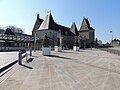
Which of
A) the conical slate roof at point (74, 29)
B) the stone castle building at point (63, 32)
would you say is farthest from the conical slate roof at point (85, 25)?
the conical slate roof at point (74, 29)

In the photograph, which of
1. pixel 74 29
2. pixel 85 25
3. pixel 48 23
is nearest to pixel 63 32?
pixel 74 29

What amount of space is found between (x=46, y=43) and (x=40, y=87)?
19817 millimetres

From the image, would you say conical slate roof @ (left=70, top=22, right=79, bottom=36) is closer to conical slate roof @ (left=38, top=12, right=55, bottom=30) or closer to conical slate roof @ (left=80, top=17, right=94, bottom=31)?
conical slate roof @ (left=80, top=17, right=94, bottom=31)

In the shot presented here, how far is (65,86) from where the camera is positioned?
24.3 feet

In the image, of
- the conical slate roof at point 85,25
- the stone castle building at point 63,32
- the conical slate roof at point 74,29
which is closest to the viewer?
the stone castle building at point 63,32

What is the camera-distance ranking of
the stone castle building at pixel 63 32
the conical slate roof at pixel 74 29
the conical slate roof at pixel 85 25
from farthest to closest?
1. the conical slate roof at pixel 85 25
2. the conical slate roof at pixel 74 29
3. the stone castle building at pixel 63 32

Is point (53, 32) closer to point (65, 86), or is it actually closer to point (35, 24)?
point (35, 24)

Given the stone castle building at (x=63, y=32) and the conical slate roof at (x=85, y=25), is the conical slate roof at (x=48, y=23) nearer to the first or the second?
the stone castle building at (x=63, y=32)

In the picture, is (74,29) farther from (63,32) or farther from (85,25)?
(85,25)

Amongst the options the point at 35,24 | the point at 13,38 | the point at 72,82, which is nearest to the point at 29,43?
the point at 13,38

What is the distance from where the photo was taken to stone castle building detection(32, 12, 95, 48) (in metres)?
69.3

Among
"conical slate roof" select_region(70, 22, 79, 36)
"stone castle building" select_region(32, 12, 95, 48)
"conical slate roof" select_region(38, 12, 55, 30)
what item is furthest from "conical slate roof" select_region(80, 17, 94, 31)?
"conical slate roof" select_region(38, 12, 55, 30)

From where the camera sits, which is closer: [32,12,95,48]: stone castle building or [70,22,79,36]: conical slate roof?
[32,12,95,48]: stone castle building

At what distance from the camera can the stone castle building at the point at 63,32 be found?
69.3 m
